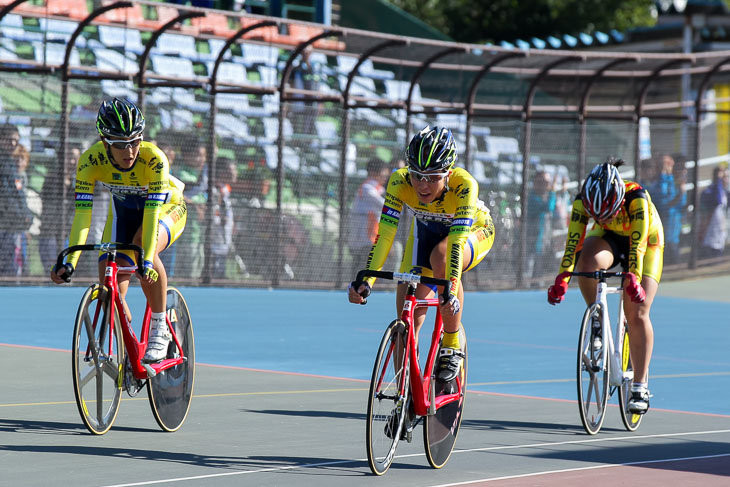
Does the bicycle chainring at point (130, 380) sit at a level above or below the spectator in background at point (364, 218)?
below

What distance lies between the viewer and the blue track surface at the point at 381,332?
1025cm

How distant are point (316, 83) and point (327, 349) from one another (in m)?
9.21

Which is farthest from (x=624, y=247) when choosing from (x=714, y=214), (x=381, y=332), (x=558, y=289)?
(x=714, y=214)

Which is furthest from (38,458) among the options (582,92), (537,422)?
(582,92)

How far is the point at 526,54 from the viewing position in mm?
17672

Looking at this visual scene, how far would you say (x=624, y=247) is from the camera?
8.16m

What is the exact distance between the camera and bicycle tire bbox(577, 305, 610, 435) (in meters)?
7.68

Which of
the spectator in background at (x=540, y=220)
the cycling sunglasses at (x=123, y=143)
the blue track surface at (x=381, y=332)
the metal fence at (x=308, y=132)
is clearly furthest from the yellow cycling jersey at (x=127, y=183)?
the spectator in background at (x=540, y=220)

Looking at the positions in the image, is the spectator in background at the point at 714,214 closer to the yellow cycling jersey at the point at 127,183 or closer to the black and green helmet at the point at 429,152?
the yellow cycling jersey at the point at 127,183

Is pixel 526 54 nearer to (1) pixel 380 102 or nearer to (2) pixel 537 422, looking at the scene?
(1) pixel 380 102

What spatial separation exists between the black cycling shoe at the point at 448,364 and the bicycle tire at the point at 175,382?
5.38 ft

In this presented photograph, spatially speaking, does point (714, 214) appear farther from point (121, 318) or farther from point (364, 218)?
point (121, 318)

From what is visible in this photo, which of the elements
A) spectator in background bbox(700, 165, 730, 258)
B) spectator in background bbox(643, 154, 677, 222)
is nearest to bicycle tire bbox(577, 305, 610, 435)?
spectator in background bbox(643, 154, 677, 222)

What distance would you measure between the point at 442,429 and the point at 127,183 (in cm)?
232
